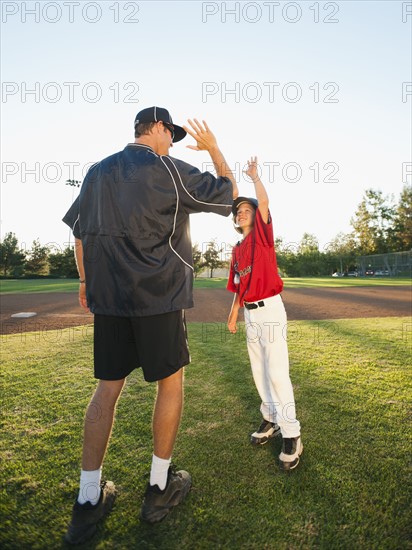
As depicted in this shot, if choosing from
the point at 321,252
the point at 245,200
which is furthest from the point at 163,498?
the point at 321,252

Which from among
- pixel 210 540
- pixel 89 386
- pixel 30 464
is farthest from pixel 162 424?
pixel 89 386

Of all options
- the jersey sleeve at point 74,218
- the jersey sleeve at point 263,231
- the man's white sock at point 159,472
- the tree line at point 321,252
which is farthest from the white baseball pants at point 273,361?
the tree line at point 321,252

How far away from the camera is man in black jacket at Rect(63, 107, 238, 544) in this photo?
5.90 ft

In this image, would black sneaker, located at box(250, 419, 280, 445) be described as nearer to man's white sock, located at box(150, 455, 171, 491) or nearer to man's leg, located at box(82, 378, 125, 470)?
man's white sock, located at box(150, 455, 171, 491)

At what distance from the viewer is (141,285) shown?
1.80 m

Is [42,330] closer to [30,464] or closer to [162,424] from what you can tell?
[30,464]

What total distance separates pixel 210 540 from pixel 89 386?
2587 millimetres

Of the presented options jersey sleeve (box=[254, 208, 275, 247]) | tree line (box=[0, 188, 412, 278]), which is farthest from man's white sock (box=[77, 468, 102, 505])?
tree line (box=[0, 188, 412, 278])

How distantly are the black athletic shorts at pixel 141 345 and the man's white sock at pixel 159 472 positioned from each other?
1.71 ft

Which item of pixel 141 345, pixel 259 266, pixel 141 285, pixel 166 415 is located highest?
pixel 259 266

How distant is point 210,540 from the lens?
1597 millimetres

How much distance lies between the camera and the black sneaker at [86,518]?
63.6 inches

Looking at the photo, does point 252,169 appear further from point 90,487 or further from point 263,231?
point 90,487

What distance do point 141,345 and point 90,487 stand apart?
0.81m
